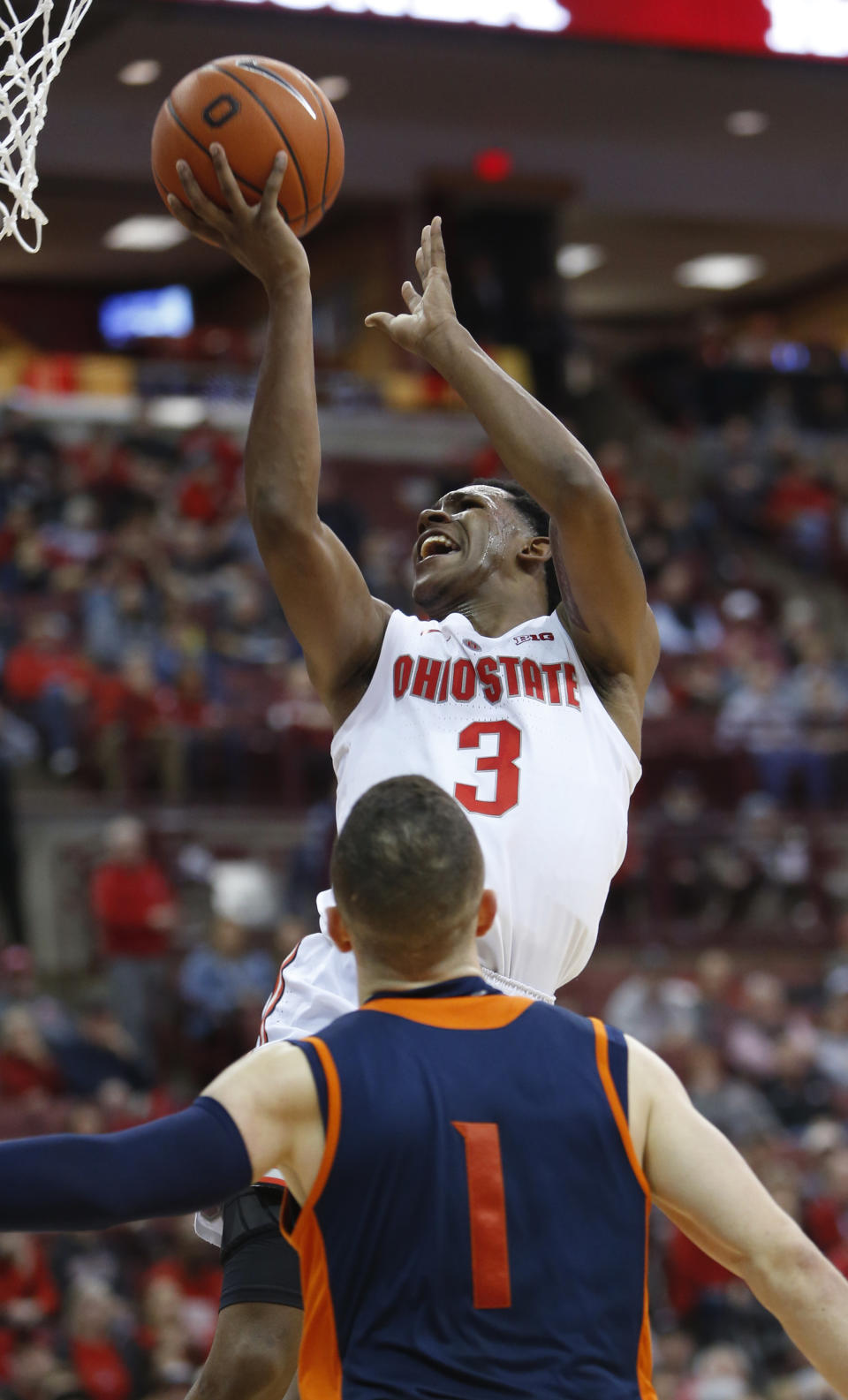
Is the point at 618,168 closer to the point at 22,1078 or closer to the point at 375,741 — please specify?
the point at 22,1078

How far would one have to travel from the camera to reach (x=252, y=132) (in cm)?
361

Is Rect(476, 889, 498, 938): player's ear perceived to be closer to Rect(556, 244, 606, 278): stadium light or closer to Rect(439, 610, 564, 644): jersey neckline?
Rect(439, 610, 564, 644): jersey neckline

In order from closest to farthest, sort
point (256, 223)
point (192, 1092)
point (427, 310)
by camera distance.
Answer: point (256, 223) < point (427, 310) < point (192, 1092)

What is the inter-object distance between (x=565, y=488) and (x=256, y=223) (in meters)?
0.73

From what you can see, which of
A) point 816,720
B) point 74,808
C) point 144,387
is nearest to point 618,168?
point 144,387

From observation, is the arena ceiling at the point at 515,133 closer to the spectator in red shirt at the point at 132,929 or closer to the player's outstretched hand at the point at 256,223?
the spectator in red shirt at the point at 132,929

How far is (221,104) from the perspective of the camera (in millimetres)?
3627

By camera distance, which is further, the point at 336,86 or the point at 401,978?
the point at 336,86

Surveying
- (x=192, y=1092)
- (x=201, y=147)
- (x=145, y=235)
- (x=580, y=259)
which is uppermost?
(x=145, y=235)

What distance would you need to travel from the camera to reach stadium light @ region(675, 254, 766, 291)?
25.6m

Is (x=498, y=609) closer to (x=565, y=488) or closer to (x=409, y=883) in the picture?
(x=565, y=488)

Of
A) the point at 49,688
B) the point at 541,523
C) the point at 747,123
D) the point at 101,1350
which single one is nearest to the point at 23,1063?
the point at 101,1350

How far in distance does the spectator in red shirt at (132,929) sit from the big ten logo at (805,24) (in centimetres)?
856

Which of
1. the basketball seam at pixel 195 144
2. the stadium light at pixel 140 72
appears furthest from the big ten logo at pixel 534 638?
the stadium light at pixel 140 72
